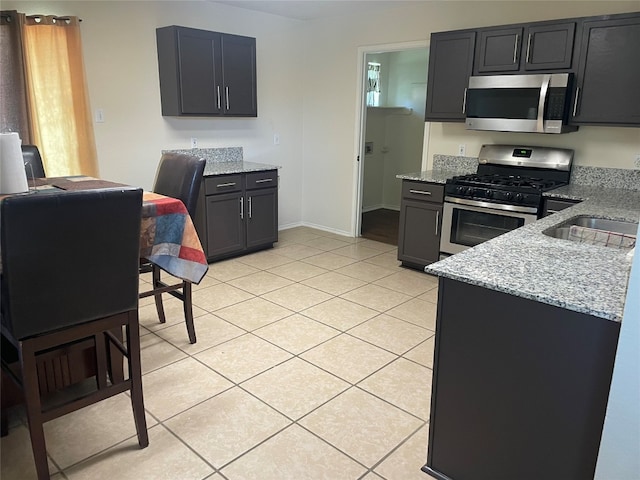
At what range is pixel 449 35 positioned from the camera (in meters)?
3.95

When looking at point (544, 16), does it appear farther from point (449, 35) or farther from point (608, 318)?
point (608, 318)

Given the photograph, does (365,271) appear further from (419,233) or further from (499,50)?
(499,50)

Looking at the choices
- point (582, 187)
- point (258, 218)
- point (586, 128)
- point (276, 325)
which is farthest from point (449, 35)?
point (276, 325)

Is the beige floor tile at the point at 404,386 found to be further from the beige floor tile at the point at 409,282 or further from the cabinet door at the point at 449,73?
the cabinet door at the point at 449,73

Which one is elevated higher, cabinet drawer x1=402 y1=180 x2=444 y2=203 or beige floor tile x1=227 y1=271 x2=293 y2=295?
cabinet drawer x1=402 y1=180 x2=444 y2=203

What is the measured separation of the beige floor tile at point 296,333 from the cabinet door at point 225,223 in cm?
142

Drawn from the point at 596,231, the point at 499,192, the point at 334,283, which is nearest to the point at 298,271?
the point at 334,283

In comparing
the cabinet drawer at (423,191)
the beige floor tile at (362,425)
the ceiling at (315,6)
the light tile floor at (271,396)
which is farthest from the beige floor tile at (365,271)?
the ceiling at (315,6)

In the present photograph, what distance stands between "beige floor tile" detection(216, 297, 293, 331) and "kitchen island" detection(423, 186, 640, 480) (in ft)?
5.34

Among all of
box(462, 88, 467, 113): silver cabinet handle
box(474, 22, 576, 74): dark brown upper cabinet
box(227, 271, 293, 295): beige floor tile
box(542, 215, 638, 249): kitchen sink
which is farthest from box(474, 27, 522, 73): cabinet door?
box(227, 271, 293, 295): beige floor tile

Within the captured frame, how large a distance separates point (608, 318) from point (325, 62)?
4.72m

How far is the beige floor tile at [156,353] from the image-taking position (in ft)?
8.66

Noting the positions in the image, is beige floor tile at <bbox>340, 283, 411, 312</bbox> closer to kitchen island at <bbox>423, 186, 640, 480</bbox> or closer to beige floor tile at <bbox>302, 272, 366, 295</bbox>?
beige floor tile at <bbox>302, 272, 366, 295</bbox>

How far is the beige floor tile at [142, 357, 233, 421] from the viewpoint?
89.5 inches
